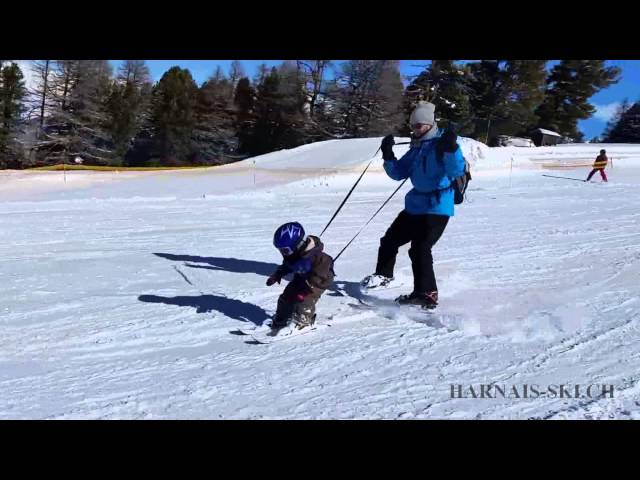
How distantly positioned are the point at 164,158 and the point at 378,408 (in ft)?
86.4

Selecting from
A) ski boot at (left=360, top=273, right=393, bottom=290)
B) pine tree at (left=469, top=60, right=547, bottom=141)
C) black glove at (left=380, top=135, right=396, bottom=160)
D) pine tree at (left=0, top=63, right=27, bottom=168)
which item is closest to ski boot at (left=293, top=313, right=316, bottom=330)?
ski boot at (left=360, top=273, right=393, bottom=290)

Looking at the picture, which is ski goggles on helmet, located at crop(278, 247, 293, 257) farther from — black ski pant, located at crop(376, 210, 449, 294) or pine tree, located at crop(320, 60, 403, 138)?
pine tree, located at crop(320, 60, 403, 138)

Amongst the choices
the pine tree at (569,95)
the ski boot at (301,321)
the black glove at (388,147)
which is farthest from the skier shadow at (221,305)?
the pine tree at (569,95)

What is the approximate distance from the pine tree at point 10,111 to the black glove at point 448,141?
906 inches

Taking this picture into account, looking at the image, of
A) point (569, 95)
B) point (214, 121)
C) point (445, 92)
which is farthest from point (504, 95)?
point (214, 121)

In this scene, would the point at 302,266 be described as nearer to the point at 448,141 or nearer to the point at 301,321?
the point at 301,321

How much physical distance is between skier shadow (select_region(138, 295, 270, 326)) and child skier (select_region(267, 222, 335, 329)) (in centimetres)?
40

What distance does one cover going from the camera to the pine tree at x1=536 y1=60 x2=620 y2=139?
31875mm

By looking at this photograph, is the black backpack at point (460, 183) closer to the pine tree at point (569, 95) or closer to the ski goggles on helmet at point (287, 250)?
the ski goggles on helmet at point (287, 250)

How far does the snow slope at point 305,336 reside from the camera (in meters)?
3.41

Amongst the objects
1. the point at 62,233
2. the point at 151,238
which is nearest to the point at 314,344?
the point at 151,238

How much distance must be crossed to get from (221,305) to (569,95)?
34589 millimetres

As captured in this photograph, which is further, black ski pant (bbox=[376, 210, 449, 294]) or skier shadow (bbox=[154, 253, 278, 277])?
skier shadow (bbox=[154, 253, 278, 277])

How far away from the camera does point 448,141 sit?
4.82m
